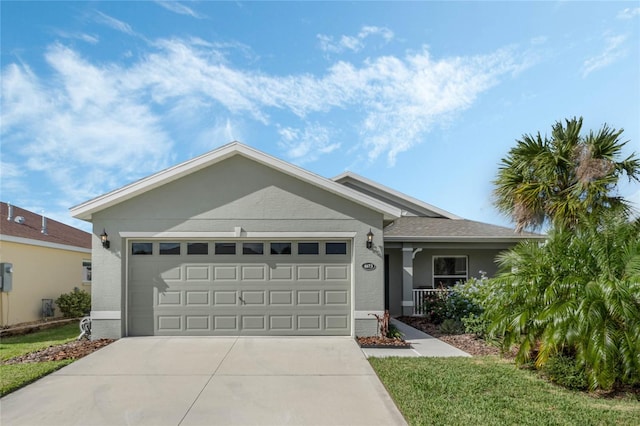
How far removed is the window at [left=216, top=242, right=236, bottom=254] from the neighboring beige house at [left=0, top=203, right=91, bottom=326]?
755 centimetres

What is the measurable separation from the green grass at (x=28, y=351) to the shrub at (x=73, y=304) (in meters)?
1.32

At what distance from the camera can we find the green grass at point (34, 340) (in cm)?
902

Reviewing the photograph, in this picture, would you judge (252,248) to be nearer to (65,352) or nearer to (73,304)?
(65,352)

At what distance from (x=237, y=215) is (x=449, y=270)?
8.76m

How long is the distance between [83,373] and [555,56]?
14.3 metres

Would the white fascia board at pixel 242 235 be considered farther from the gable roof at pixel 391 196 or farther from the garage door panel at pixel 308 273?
the gable roof at pixel 391 196

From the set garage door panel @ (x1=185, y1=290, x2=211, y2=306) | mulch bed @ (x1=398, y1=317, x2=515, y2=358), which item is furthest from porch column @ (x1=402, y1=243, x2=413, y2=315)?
garage door panel @ (x1=185, y1=290, x2=211, y2=306)

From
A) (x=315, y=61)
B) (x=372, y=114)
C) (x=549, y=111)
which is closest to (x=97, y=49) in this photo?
(x=315, y=61)

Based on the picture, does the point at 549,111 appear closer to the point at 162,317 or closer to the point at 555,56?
the point at 555,56

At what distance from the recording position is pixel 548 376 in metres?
6.65

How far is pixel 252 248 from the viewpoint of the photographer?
10180 mm

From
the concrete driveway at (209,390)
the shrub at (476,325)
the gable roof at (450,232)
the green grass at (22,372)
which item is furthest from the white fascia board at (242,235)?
the gable roof at (450,232)

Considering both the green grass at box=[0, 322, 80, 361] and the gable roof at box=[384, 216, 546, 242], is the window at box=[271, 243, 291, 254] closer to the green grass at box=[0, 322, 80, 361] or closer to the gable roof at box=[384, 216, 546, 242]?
the gable roof at box=[384, 216, 546, 242]

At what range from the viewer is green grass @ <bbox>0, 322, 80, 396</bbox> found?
655 centimetres
